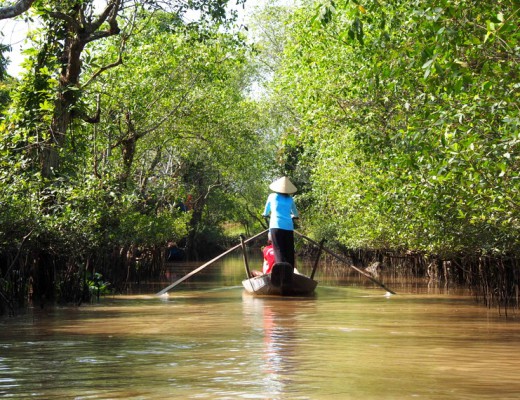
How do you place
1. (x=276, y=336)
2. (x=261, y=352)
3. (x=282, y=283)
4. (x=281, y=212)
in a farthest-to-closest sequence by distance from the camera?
(x=281, y=212) < (x=282, y=283) < (x=276, y=336) < (x=261, y=352)

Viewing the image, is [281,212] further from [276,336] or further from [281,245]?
[276,336]

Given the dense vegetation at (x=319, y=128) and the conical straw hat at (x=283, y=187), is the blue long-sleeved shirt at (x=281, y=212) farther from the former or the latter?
the dense vegetation at (x=319, y=128)

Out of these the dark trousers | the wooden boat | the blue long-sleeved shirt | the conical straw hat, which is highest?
the conical straw hat

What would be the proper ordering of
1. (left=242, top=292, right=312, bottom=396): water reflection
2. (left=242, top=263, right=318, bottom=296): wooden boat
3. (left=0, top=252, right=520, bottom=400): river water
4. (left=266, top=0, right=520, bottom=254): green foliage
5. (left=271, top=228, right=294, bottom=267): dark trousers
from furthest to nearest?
(left=271, top=228, right=294, bottom=267): dark trousers < (left=242, top=263, right=318, bottom=296): wooden boat < (left=266, top=0, right=520, bottom=254): green foliage < (left=242, top=292, right=312, bottom=396): water reflection < (left=0, top=252, right=520, bottom=400): river water

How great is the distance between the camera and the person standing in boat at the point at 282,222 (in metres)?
12.6

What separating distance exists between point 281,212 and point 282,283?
3.46ft

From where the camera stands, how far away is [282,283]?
12602mm

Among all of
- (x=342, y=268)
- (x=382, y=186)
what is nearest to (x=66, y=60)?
(x=382, y=186)

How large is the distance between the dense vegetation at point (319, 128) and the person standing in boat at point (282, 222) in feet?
4.43

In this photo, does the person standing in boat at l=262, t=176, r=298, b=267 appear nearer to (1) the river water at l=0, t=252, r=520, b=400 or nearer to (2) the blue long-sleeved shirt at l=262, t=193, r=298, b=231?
(2) the blue long-sleeved shirt at l=262, t=193, r=298, b=231

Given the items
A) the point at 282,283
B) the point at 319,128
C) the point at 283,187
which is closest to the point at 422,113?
the point at 283,187

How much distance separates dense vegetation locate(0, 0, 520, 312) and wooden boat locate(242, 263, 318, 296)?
5.40ft

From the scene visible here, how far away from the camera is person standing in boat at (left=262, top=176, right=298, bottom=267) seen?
12.6 metres

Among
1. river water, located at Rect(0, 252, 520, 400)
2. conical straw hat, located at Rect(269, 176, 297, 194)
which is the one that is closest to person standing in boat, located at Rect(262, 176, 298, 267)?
conical straw hat, located at Rect(269, 176, 297, 194)
